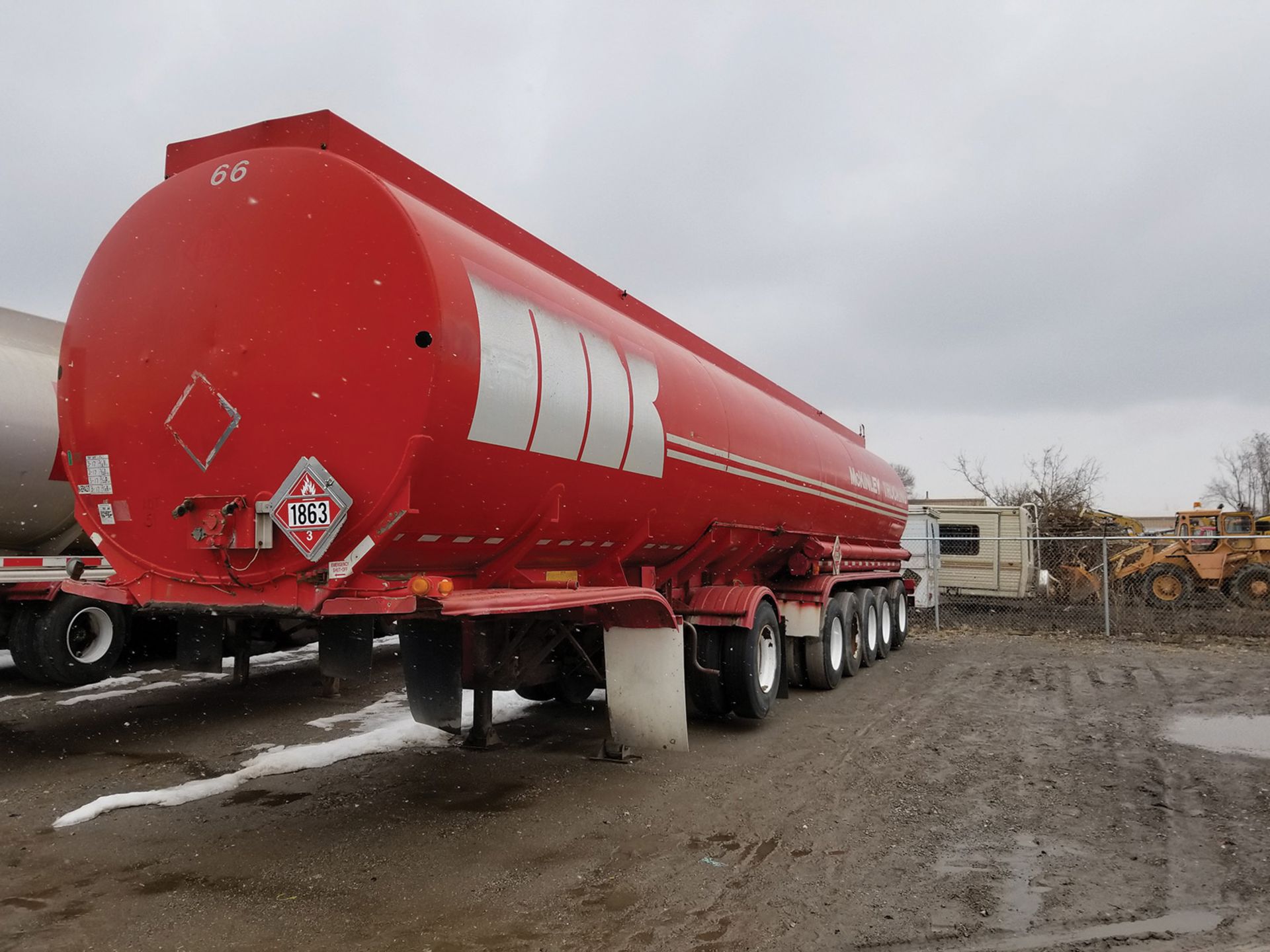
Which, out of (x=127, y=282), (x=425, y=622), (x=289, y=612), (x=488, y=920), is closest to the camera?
(x=488, y=920)

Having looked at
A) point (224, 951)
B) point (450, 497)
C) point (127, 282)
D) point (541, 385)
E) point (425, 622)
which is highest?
point (127, 282)

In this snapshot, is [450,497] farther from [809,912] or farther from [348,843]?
[809,912]

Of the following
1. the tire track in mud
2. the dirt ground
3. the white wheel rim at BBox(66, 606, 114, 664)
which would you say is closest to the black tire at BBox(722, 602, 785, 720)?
the dirt ground

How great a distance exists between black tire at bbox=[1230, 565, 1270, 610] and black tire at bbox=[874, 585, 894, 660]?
9.16m

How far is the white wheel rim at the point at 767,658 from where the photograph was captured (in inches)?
332

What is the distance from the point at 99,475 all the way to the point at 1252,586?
2088 cm

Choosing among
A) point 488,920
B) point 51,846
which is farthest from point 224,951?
point 51,846

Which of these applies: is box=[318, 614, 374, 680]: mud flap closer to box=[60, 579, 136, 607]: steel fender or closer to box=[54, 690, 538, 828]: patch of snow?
box=[60, 579, 136, 607]: steel fender

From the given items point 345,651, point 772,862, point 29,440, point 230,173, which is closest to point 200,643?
point 345,651

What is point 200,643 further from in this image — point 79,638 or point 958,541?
point 958,541

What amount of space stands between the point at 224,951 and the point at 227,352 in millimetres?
2681

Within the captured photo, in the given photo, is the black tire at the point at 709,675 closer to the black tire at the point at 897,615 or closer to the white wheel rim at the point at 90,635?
the white wheel rim at the point at 90,635

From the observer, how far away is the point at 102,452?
479cm

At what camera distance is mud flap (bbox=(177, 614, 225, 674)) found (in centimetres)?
477
